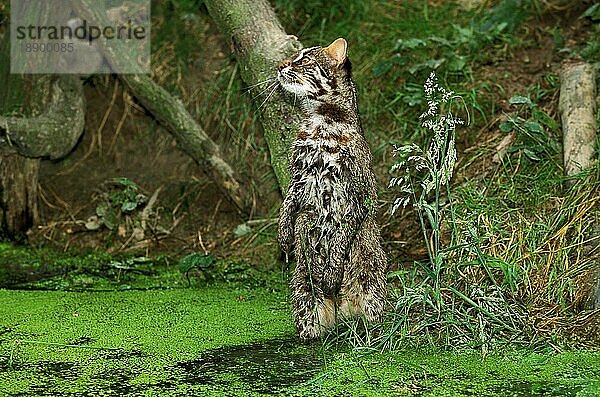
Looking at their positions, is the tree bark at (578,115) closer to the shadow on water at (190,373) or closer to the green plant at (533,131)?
the green plant at (533,131)

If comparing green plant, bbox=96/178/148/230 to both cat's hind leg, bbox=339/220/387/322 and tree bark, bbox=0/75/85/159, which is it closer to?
tree bark, bbox=0/75/85/159

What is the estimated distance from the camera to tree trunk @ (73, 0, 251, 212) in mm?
5641

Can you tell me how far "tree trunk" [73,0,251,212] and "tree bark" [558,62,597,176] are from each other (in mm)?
1924

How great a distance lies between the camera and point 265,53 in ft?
15.6

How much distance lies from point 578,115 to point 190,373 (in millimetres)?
2635

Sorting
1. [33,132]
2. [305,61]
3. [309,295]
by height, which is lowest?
[309,295]

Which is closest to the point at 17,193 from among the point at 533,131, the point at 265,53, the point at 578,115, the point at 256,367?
the point at 265,53

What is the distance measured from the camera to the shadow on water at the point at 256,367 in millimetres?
3404

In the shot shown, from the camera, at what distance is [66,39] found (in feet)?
19.3

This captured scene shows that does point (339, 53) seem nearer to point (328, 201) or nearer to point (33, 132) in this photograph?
point (328, 201)

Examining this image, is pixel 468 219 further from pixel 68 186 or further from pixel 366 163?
pixel 68 186

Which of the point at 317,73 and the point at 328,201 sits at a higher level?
the point at 317,73

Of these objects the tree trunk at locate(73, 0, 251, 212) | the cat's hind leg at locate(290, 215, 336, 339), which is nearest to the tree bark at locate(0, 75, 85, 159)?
the tree trunk at locate(73, 0, 251, 212)

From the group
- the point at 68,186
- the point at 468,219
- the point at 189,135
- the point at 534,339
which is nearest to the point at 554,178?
the point at 468,219
